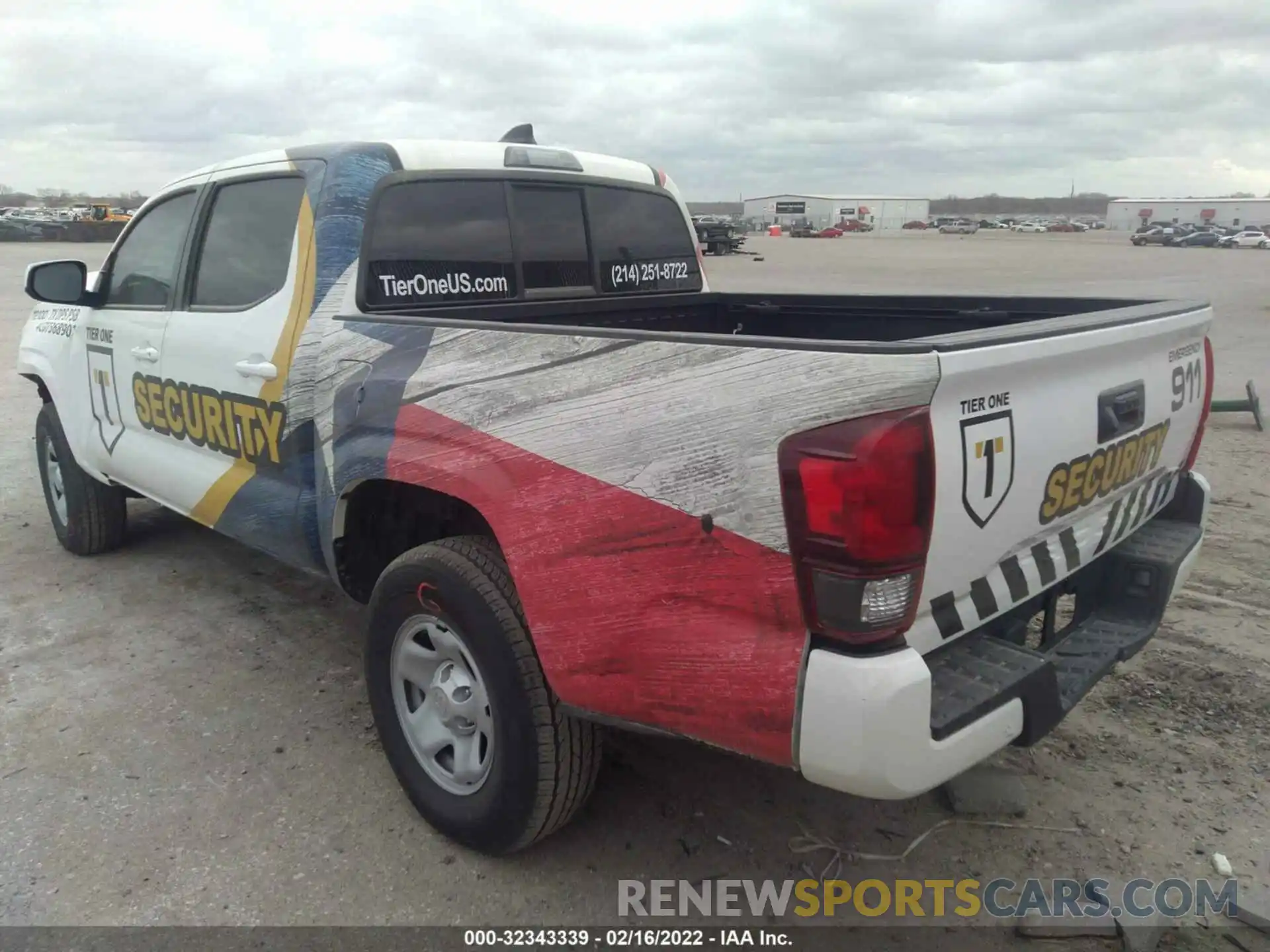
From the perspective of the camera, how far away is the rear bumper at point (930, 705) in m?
1.79

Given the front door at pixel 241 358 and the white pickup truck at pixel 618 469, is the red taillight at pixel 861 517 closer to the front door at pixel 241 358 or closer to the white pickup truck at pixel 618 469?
the white pickup truck at pixel 618 469

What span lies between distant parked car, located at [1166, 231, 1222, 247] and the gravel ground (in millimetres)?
67450

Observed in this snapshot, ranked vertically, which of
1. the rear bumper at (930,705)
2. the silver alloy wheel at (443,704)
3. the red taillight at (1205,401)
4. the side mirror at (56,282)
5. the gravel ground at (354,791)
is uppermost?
the side mirror at (56,282)

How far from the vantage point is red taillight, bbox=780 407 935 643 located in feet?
5.73

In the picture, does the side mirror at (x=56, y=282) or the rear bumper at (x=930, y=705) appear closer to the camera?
the rear bumper at (x=930, y=705)

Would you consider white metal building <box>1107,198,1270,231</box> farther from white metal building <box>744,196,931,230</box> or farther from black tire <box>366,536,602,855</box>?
black tire <box>366,536,602,855</box>

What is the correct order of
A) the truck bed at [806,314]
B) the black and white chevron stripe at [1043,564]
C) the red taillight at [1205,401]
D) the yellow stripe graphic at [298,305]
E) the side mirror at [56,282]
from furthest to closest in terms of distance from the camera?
the side mirror at [56,282]
the yellow stripe graphic at [298,305]
the red taillight at [1205,401]
the truck bed at [806,314]
the black and white chevron stripe at [1043,564]

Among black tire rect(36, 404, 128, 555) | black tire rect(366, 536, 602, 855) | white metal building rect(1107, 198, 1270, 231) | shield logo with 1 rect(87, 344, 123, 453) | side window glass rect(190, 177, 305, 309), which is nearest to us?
black tire rect(366, 536, 602, 855)

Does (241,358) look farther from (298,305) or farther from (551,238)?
(551,238)

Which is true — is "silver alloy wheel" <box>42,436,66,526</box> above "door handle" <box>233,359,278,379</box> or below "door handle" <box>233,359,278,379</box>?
below

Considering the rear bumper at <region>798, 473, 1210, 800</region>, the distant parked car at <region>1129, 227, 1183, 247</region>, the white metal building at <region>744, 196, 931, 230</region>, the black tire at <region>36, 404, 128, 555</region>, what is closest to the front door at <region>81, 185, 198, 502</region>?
the black tire at <region>36, 404, 128, 555</region>

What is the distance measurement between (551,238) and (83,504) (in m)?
3.00

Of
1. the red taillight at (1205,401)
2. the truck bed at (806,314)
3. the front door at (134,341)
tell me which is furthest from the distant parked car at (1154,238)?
the front door at (134,341)
